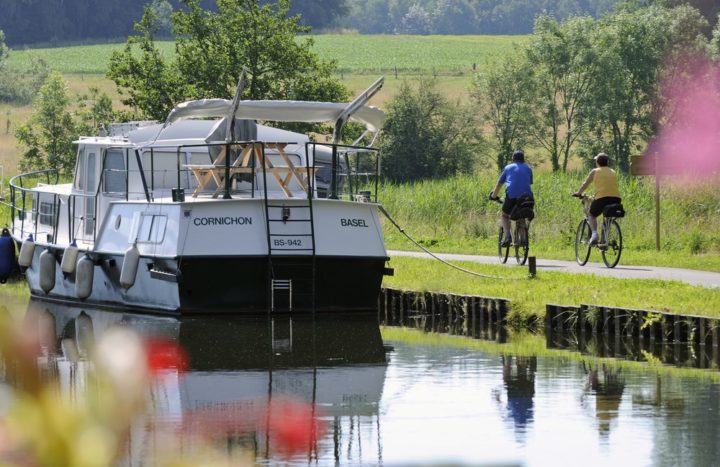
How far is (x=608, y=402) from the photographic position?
48.3ft

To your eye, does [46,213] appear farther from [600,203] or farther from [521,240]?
[600,203]

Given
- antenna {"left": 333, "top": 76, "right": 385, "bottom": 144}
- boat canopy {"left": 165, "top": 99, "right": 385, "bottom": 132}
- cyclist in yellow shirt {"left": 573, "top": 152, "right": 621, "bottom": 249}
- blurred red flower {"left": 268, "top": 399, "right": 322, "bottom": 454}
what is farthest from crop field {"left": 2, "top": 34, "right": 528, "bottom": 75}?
blurred red flower {"left": 268, "top": 399, "right": 322, "bottom": 454}

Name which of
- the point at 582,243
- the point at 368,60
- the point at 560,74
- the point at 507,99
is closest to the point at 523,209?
the point at 582,243

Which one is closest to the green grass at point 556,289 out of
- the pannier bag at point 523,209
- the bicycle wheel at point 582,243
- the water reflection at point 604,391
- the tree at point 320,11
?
the pannier bag at point 523,209

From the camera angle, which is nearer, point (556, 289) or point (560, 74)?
point (556, 289)

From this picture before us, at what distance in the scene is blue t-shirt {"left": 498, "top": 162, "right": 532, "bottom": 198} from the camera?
979 inches

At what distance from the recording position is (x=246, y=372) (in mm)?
17578

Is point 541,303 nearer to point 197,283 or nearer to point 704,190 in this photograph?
point 197,283

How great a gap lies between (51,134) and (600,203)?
134 ft

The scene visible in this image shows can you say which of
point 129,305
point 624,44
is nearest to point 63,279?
point 129,305

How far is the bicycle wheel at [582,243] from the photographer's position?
82.3ft

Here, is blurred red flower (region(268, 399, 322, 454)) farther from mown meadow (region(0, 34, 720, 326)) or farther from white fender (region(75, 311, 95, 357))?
mown meadow (region(0, 34, 720, 326))

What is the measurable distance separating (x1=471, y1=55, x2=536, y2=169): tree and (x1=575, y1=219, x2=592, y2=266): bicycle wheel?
37.3m

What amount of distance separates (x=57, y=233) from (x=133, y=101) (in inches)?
857
